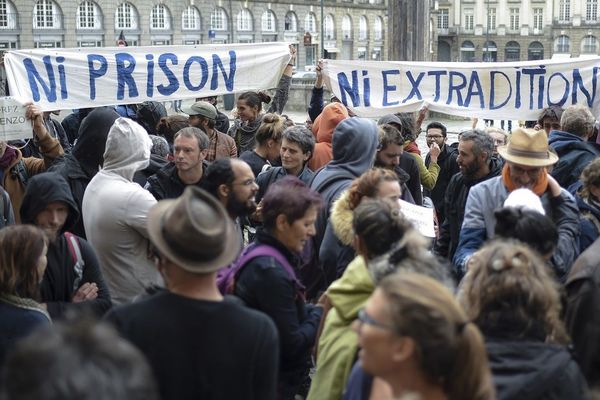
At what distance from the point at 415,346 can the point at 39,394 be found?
973 millimetres

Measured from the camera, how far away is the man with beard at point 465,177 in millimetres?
5488

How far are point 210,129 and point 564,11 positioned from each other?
7851cm

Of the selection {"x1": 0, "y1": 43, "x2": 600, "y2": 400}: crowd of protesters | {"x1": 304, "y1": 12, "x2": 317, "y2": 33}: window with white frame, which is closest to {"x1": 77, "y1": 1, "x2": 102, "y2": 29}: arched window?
{"x1": 304, "y1": 12, "x2": 317, "y2": 33}: window with white frame

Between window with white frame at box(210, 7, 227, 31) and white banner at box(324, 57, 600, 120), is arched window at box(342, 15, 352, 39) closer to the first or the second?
window with white frame at box(210, 7, 227, 31)

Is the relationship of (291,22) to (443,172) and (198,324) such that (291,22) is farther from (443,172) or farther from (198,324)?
(198,324)

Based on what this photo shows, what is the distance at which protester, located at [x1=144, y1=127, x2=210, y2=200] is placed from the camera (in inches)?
195

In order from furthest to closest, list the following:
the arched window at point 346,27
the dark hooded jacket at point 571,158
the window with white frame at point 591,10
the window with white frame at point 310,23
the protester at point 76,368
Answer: the window with white frame at point 591,10 → the arched window at point 346,27 → the window with white frame at point 310,23 → the dark hooded jacket at point 571,158 → the protester at point 76,368

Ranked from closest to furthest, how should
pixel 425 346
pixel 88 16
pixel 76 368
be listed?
1. pixel 76 368
2. pixel 425 346
3. pixel 88 16

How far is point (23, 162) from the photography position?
569 centimetres

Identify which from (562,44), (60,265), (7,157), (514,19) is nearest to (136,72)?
(7,157)

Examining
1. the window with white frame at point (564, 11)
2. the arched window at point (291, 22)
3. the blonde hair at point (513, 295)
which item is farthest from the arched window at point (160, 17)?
the blonde hair at point (513, 295)

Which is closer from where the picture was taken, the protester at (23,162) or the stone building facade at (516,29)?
the protester at (23,162)

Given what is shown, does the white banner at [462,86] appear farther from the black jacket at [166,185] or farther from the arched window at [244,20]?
the arched window at [244,20]

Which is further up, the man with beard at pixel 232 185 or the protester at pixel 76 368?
the protester at pixel 76 368
